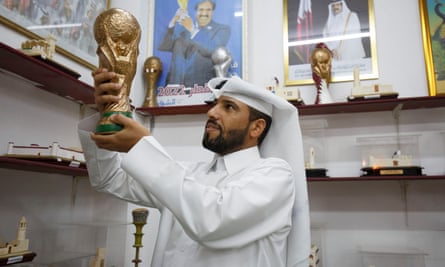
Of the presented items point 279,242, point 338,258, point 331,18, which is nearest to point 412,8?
point 331,18

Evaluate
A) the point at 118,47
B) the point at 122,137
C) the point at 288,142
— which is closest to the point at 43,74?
the point at 118,47

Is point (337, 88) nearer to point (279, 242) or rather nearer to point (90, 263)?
point (279, 242)

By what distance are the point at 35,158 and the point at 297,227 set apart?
47.6 inches

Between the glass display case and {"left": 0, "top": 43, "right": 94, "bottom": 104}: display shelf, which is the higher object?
{"left": 0, "top": 43, "right": 94, "bottom": 104}: display shelf

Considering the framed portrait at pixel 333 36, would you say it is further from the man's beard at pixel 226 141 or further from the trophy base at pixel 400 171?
the man's beard at pixel 226 141

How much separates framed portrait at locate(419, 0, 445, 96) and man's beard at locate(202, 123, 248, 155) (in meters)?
1.76

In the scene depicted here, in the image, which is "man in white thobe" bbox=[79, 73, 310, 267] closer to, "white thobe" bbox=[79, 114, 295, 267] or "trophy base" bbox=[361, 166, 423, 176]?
"white thobe" bbox=[79, 114, 295, 267]

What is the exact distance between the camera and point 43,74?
5.72ft

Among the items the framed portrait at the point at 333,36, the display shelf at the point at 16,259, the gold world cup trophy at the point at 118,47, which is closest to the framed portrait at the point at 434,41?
the framed portrait at the point at 333,36

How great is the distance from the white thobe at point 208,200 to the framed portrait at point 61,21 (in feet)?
3.49

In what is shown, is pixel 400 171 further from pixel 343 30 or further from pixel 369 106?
pixel 343 30

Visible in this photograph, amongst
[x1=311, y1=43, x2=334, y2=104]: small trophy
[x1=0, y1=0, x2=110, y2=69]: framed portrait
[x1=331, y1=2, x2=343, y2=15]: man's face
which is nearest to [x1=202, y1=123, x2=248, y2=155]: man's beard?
[x1=0, y1=0, x2=110, y2=69]: framed portrait

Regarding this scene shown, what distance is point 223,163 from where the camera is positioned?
129cm

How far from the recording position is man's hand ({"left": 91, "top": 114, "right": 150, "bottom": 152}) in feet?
2.70
